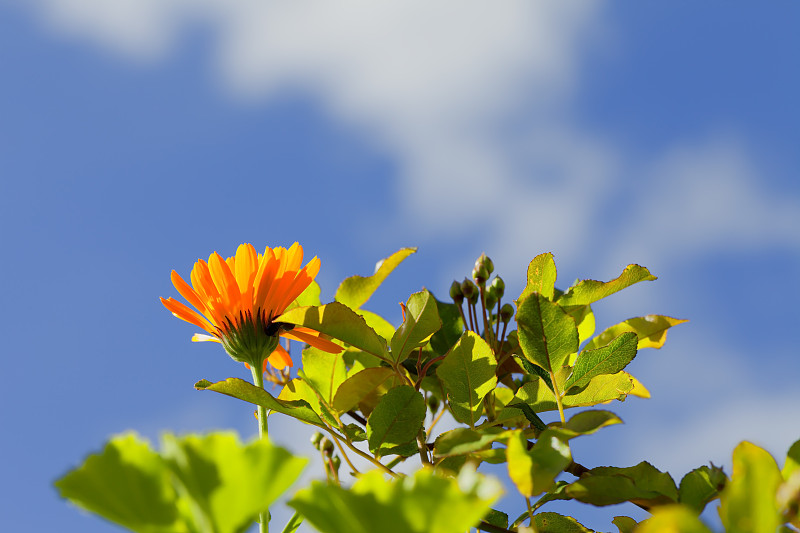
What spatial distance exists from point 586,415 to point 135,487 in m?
0.41

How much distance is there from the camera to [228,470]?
1.45 ft

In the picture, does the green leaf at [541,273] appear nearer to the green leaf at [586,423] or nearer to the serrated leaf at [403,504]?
the green leaf at [586,423]

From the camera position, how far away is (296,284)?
3.45 ft

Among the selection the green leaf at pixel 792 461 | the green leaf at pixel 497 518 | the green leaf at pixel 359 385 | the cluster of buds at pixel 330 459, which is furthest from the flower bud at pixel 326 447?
the green leaf at pixel 792 461

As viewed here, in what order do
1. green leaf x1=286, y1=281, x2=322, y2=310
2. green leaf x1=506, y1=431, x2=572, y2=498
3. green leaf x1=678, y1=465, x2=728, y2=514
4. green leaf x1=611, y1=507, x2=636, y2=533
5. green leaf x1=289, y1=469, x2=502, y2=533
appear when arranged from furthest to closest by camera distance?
green leaf x1=286, y1=281, x2=322, y2=310 < green leaf x1=611, y1=507, x2=636, y2=533 < green leaf x1=678, y1=465, x2=728, y2=514 < green leaf x1=506, y1=431, x2=572, y2=498 < green leaf x1=289, y1=469, x2=502, y2=533

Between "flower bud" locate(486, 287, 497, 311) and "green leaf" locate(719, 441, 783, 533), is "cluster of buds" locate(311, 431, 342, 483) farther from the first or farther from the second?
"green leaf" locate(719, 441, 783, 533)

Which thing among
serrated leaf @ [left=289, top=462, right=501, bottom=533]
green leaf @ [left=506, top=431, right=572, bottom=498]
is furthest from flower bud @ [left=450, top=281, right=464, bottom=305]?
serrated leaf @ [left=289, top=462, right=501, bottom=533]

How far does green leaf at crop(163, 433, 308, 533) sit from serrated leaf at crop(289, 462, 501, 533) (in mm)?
21

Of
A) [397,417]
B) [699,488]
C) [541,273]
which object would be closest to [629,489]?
[699,488]

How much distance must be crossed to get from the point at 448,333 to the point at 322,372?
0.21 meters

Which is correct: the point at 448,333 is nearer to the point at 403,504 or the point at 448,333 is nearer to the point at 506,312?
the point at 506,312

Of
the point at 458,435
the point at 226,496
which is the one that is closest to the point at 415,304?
the point at 458,435

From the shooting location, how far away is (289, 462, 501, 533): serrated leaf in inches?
16.1

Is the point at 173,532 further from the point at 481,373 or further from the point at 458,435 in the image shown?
the point at 481,373
